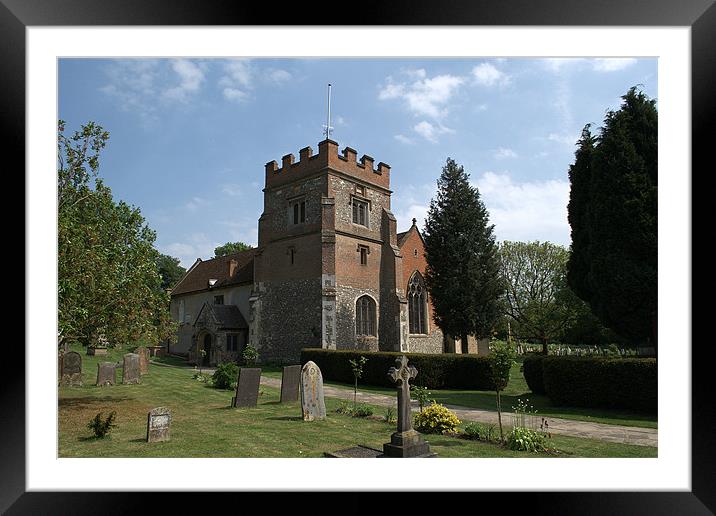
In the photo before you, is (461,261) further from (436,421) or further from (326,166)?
(436,421)

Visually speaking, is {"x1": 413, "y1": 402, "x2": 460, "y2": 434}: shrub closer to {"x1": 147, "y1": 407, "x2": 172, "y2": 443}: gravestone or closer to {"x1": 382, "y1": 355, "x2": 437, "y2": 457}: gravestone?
{"x1": 382, "y1": 355, "x2": 437, "y2": 457}: gravestone

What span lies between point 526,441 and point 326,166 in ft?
58.9

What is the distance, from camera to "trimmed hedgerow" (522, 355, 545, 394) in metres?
13.7

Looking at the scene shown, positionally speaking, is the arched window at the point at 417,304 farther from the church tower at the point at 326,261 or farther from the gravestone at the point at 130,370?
the gravestone at the point at 130,370

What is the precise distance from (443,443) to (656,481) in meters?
3.52

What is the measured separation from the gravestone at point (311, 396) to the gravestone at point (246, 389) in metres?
2.28

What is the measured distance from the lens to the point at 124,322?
410 inches

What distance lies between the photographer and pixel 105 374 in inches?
592

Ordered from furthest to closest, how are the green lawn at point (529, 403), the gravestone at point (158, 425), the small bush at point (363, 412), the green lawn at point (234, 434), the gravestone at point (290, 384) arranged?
the gravestone at point (290, 384) < the small bush at point (363, 412) < the green lawn at point (529, 403) < the gravestone at point (158, 425) < the green lawn at point (234, 434)

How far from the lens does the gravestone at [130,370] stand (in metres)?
15.8

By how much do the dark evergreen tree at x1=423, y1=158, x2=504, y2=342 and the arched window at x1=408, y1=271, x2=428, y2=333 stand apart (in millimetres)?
4275
